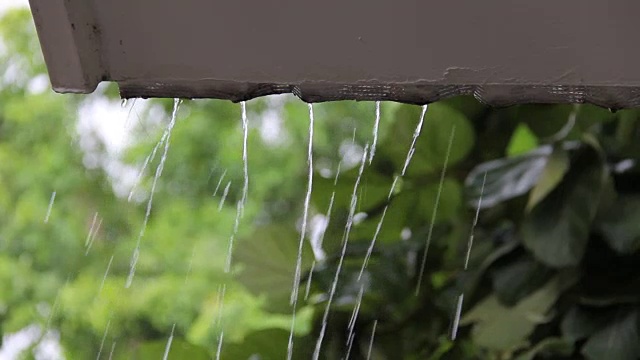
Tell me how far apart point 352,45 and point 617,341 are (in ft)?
2.24

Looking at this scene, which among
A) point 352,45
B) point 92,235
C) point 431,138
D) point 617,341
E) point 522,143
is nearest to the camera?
point 352,45

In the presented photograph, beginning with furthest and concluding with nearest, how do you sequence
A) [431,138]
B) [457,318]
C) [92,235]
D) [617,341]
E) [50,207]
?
[92,235], [50,207], [431,138], [457,318], [617,341]

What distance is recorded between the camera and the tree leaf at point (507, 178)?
1225 millimetres

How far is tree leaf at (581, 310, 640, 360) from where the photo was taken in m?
1.06

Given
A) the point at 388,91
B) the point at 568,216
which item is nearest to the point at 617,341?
the point at 568,216

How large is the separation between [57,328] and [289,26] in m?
3.31

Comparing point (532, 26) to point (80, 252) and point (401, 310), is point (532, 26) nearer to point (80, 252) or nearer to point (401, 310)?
point (401, 310)

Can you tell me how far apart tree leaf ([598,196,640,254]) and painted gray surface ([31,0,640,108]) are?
59 centimetres

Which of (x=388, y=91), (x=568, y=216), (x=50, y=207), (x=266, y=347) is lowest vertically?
(x=50, y=207)

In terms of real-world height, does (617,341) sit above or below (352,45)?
below

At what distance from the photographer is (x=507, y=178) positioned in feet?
4.08

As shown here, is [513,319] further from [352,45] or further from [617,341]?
[352,45]

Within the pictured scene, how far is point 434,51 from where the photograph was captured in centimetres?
53

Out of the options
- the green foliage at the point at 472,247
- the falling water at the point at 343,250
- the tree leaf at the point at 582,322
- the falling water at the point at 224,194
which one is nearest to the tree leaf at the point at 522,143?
the green foliage at the point at 472,247
